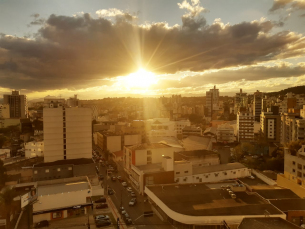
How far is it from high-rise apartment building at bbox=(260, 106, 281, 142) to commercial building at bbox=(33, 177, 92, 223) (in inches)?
1088

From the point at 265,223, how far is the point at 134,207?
286 inches

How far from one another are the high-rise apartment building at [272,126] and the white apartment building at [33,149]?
28.7m

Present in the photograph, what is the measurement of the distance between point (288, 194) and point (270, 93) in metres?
79.5

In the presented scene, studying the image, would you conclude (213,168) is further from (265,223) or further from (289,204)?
(265,223)

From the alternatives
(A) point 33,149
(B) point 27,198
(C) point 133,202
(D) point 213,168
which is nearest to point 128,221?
(C) point 133,202

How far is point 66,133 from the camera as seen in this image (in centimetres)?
2123

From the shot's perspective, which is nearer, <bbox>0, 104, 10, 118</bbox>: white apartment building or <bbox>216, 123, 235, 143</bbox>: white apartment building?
<bbox>216, 123, 235, 143</bbox>: white apartment building

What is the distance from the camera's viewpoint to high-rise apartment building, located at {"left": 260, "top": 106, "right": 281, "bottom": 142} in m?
33.2

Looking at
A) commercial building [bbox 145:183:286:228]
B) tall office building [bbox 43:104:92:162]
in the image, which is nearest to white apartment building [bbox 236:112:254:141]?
tall office building [bbox 43:104:92:162]

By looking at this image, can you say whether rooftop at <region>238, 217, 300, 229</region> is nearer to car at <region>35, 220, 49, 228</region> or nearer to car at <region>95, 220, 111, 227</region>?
car at <region>95, 220, 111, 227</region>

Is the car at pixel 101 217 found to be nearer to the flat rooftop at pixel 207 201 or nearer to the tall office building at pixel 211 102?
the flat rooftop at pixel 207 201

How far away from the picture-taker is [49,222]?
12.2 m

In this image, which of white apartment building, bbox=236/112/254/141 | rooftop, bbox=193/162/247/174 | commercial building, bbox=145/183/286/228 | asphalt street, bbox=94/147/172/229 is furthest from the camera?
white apartment building, bbox=236/112/254/141

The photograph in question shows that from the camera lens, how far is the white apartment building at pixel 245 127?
34844mm
